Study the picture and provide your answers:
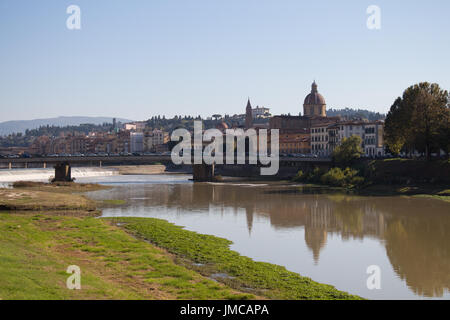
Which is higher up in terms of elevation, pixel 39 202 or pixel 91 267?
pixel 39 202

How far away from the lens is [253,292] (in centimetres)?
1866

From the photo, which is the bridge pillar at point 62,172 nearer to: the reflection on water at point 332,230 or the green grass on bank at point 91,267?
the reflection on water at point 332,230

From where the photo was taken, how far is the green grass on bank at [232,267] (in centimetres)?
1862

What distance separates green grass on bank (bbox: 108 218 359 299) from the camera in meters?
18.6

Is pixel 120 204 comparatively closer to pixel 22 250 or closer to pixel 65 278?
pixel 22 250

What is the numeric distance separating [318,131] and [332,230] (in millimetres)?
77918

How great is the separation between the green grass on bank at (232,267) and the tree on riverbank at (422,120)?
129ft

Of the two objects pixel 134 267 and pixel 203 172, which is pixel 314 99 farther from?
pixel 134 267

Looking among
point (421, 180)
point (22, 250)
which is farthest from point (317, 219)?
point (421, 180)

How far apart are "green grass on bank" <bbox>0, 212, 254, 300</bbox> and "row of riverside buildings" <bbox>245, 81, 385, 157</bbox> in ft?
217

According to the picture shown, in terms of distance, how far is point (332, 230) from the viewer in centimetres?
3412

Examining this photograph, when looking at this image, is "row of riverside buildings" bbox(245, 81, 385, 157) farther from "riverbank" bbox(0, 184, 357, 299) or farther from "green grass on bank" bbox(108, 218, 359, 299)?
"riverbank" bbox(0, 184, 357, 299)

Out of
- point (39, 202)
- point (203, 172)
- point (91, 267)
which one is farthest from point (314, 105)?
point (91, 267)
